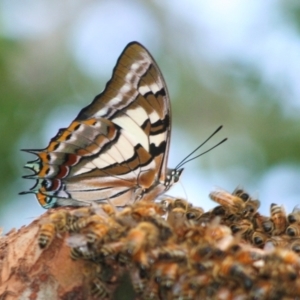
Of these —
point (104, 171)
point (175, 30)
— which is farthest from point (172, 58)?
point (104, 171)

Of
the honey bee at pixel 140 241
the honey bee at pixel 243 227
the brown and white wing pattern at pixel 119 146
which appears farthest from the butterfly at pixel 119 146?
the honey bee at pixel 140 241

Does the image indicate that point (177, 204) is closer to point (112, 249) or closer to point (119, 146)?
point (112, 249)

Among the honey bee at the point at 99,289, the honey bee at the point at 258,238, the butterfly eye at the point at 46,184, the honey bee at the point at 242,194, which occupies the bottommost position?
the honey bee at the point at 99,289

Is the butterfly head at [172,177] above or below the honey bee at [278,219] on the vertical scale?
above

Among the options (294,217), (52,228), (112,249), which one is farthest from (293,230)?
(52,228)

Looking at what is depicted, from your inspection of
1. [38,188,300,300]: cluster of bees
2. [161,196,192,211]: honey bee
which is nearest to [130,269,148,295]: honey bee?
[38,188,300,300]: cluster of bees

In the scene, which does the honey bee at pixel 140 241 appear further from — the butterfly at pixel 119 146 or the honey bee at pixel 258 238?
the butterfly at pixel 119 146

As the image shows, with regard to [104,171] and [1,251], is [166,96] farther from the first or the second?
[1,251]
